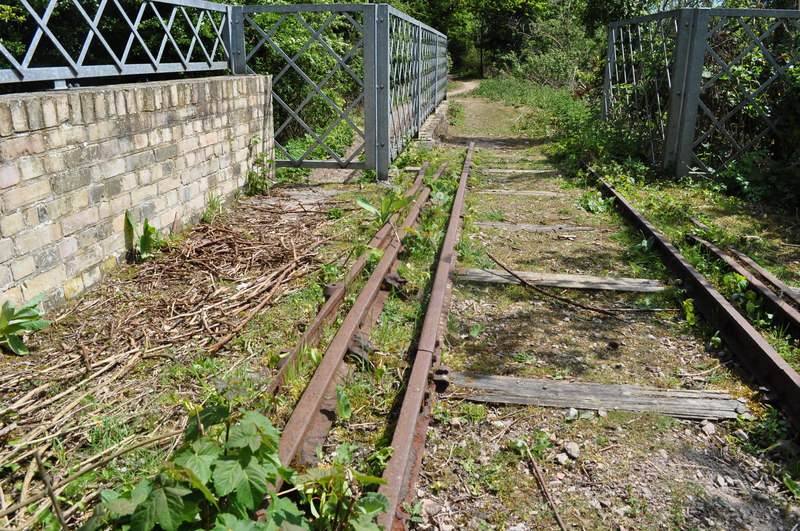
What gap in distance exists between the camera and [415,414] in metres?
2.95

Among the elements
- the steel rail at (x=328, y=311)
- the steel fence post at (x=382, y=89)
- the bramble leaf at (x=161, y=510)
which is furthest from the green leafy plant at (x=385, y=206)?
the bramble leaf at (x=161, y=510)

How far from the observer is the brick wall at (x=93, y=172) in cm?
391

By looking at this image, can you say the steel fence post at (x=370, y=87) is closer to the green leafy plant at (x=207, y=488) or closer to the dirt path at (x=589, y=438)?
the dirt path at (x=589, y=438)

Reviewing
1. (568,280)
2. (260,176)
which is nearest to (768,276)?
(568,280)

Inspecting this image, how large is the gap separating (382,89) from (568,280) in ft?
14.3

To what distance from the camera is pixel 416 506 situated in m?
2.54

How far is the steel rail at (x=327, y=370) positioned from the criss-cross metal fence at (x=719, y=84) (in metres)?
5.81

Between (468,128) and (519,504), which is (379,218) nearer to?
(519,504)

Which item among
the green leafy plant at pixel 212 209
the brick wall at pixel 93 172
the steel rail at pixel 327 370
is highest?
the brick wall at pixel 93 172

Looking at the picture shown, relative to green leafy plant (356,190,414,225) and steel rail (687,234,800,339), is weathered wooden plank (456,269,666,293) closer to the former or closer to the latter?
steel rail (687,234,800,339)

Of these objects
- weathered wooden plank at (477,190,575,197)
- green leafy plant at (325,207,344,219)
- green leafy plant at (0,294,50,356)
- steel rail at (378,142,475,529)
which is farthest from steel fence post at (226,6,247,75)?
green leafy plant at (0,294,50,356)

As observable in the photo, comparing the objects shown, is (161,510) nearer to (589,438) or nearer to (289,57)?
(589,438)

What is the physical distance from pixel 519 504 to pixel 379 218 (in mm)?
3785

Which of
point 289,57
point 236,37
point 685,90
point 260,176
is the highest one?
point 236,37
